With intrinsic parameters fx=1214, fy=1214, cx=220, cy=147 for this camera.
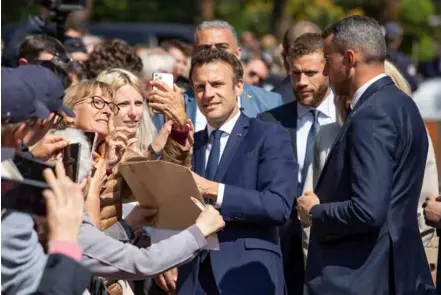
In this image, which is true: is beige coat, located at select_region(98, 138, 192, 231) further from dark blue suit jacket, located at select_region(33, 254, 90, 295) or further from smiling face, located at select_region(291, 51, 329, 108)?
dark blue suit jacket, located at select_region(33, 254, 90, 295)

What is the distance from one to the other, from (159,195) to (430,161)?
191 centimetres

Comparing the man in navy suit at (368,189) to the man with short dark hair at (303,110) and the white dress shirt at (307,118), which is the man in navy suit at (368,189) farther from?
the white dress shirt at (307,118)

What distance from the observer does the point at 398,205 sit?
5719 millimetres

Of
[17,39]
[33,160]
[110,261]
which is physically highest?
[17,39]

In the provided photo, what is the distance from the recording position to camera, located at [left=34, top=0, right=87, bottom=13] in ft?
32.2

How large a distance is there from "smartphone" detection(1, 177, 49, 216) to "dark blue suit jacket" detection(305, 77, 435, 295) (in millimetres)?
1930

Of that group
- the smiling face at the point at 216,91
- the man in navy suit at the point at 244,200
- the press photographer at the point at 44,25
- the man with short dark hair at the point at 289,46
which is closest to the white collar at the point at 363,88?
the man in navy suit at the point at 244,200

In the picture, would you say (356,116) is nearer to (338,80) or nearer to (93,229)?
(338,80)


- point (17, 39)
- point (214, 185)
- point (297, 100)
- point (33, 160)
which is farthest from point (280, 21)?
point (33, 160)

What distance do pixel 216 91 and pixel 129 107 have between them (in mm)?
968

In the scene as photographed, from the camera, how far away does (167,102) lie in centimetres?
628

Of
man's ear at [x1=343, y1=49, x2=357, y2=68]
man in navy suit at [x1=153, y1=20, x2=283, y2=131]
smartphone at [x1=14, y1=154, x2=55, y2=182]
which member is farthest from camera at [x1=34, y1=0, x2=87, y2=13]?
smartphone at [x1=14, y1=154, x2=55, y2=182]

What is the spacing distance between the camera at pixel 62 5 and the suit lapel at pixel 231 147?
12.4 feet

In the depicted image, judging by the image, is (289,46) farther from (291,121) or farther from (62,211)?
(62,211)
